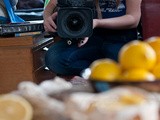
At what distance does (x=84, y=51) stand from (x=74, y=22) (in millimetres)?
172

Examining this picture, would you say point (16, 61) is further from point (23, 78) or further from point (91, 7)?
point (91, 7)

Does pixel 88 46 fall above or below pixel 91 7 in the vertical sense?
below

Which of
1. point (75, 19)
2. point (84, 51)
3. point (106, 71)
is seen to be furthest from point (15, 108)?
point (84, 51)

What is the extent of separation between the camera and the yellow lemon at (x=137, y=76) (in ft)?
1.89

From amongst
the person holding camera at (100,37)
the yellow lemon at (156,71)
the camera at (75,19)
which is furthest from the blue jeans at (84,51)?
the yellow lemon at (156,71)

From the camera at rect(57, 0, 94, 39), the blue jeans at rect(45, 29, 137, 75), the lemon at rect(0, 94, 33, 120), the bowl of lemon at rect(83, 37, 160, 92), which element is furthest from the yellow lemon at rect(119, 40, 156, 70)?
the blue jeans at rect(45, 29, 137, 75)

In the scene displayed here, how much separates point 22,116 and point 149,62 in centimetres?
22

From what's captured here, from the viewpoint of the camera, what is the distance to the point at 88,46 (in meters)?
1.73

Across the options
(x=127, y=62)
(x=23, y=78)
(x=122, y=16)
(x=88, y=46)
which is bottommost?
(x=23, y=78)

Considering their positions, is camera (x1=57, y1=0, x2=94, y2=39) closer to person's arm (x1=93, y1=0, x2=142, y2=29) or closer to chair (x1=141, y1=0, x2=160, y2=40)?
person's arm (x1=93, y1=0, x2=142, y2=29)

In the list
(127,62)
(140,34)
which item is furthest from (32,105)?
(140,34)

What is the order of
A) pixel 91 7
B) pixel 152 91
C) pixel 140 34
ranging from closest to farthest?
pixel 152 91 < pixel 91 7 < pixel 140 34

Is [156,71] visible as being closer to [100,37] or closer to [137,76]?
[137,76]

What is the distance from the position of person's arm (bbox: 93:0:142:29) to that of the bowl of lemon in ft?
3.31
